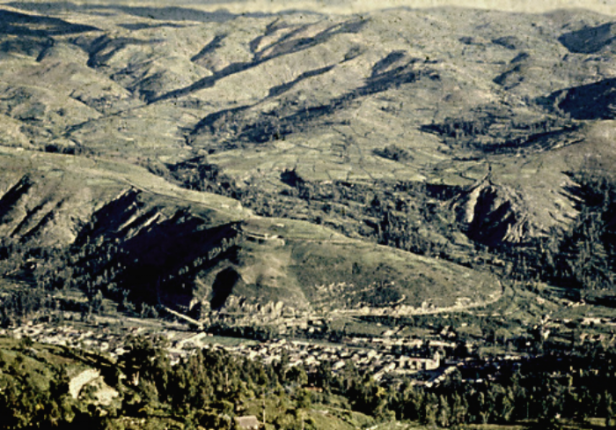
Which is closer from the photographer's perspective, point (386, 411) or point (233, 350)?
point (386, 411)

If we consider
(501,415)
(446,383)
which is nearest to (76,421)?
(501,415)

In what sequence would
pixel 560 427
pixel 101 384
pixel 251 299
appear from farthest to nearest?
pixel 251 299
pixel 560 427
pixel 101 384

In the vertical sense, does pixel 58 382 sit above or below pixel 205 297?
above

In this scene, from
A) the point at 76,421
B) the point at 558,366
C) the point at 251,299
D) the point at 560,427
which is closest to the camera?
the point at 76,421

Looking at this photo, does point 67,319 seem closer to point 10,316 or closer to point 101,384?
point 10,316

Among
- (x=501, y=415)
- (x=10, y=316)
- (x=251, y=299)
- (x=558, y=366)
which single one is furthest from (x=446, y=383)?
(x=10, y=316)

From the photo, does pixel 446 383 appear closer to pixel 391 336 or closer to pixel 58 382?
pixel 391 336
